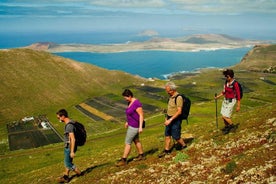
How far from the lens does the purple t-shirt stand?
53.0 feet

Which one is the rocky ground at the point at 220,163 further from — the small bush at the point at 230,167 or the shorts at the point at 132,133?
the shorts at the point at 132,133

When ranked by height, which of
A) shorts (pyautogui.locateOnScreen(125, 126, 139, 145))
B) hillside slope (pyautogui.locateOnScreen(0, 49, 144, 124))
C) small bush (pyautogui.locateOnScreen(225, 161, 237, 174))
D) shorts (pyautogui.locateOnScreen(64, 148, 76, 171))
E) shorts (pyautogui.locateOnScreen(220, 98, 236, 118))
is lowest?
hillside slope (pyautogui.locateOnScreen(0, 49, 144, 124))

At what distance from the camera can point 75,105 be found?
133 meters

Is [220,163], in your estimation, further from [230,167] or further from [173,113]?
[173,113]

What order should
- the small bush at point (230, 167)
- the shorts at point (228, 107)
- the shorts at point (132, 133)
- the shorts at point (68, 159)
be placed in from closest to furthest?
the small bush at point (230, 167) → the shorts at point (68, 159) → the shorts at point (132, 133) → the shorts at point (228, 107)

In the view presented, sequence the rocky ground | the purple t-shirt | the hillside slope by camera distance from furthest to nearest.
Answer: the hillside slope < the purple t-shirt < the rocky ground

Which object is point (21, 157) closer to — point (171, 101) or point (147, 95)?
point (171, 101)

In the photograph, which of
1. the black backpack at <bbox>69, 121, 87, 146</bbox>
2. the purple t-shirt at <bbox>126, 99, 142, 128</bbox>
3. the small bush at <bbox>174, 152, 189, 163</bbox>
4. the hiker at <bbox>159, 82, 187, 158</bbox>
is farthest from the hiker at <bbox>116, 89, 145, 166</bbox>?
the black backpack at <bbox>69, 121, 87, 146</bbox>

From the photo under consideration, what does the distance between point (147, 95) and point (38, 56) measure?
66.0 m

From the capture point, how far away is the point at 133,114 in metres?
16.4

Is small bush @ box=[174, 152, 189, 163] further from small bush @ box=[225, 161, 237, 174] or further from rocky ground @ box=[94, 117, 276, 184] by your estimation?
small bush @ box=[225, 161, 237, 174]

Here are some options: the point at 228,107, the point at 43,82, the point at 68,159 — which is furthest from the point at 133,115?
the point at 43,82

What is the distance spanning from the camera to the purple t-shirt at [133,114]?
53.0ft

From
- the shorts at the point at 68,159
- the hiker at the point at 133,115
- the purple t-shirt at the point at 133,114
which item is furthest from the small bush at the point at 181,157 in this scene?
the shorts at the point at 68,159
